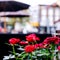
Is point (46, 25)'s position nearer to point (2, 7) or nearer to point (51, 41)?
point (2, 7)

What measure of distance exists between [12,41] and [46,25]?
206 cm

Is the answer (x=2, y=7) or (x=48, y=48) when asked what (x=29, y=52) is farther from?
(x=2, y=7)

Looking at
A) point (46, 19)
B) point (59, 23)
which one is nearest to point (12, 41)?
point (59, 23)

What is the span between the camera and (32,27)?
3289 mm

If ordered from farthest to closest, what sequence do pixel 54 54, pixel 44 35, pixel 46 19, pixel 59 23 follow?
pixel 46 19, pixel 59 23, pixel 44 35, pixel 54 54

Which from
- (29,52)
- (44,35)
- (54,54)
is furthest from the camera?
(44,35)

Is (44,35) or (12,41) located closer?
(12,41)

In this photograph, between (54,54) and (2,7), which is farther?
(2,7)

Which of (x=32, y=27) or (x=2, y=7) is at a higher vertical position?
→ (x=2, y=7)

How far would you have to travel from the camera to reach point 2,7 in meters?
3.39

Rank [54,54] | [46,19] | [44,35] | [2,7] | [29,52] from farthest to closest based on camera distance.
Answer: [2,7] → [46,19] → [44,35] → [54,54] → [29,52]

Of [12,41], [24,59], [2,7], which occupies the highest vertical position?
[2,7]

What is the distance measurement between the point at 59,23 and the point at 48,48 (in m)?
1.29

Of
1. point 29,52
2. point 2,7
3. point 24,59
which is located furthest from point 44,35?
point 2,7
